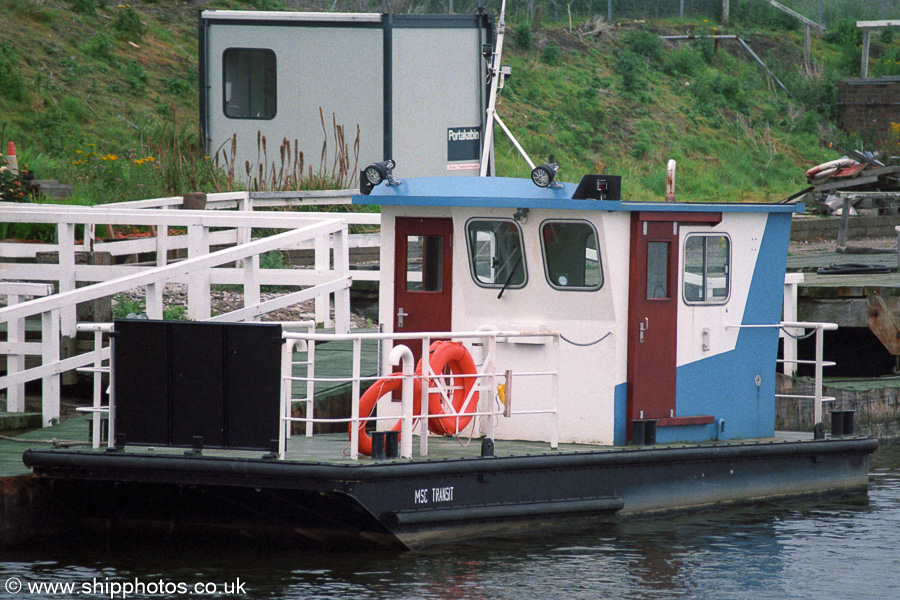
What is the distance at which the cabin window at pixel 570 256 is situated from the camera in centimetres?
948

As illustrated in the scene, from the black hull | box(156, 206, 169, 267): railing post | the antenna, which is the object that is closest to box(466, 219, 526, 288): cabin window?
the antenna

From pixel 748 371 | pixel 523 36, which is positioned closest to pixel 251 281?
pixel 748 371

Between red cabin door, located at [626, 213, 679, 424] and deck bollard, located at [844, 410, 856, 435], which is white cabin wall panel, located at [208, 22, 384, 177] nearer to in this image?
deck bollard, located at [844, 410, 856, 435]

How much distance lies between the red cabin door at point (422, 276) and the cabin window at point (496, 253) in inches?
7.8

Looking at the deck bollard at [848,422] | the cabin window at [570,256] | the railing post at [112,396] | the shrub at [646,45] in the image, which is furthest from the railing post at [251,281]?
the shrub at [646,45]

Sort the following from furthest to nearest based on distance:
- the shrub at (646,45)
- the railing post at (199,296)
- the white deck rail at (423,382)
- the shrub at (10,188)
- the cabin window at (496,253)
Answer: the shrub at (646,45) → the shrub at (10,188) → the railing post at (199,296) → the cabin window at (496,253) → the white deck rail at (423,382)

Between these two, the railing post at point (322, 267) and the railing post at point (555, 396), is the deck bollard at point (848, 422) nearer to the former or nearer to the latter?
the railing post at point (555, 396)

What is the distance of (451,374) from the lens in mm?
9062

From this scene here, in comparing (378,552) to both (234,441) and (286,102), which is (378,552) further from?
(286,102)

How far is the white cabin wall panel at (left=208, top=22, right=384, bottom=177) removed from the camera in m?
18.8

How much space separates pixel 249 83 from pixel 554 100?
1677cm

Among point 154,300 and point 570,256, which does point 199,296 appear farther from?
point 570,256

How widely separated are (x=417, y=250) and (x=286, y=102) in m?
9.83

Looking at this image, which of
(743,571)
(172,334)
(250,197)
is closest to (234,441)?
(172,334)
